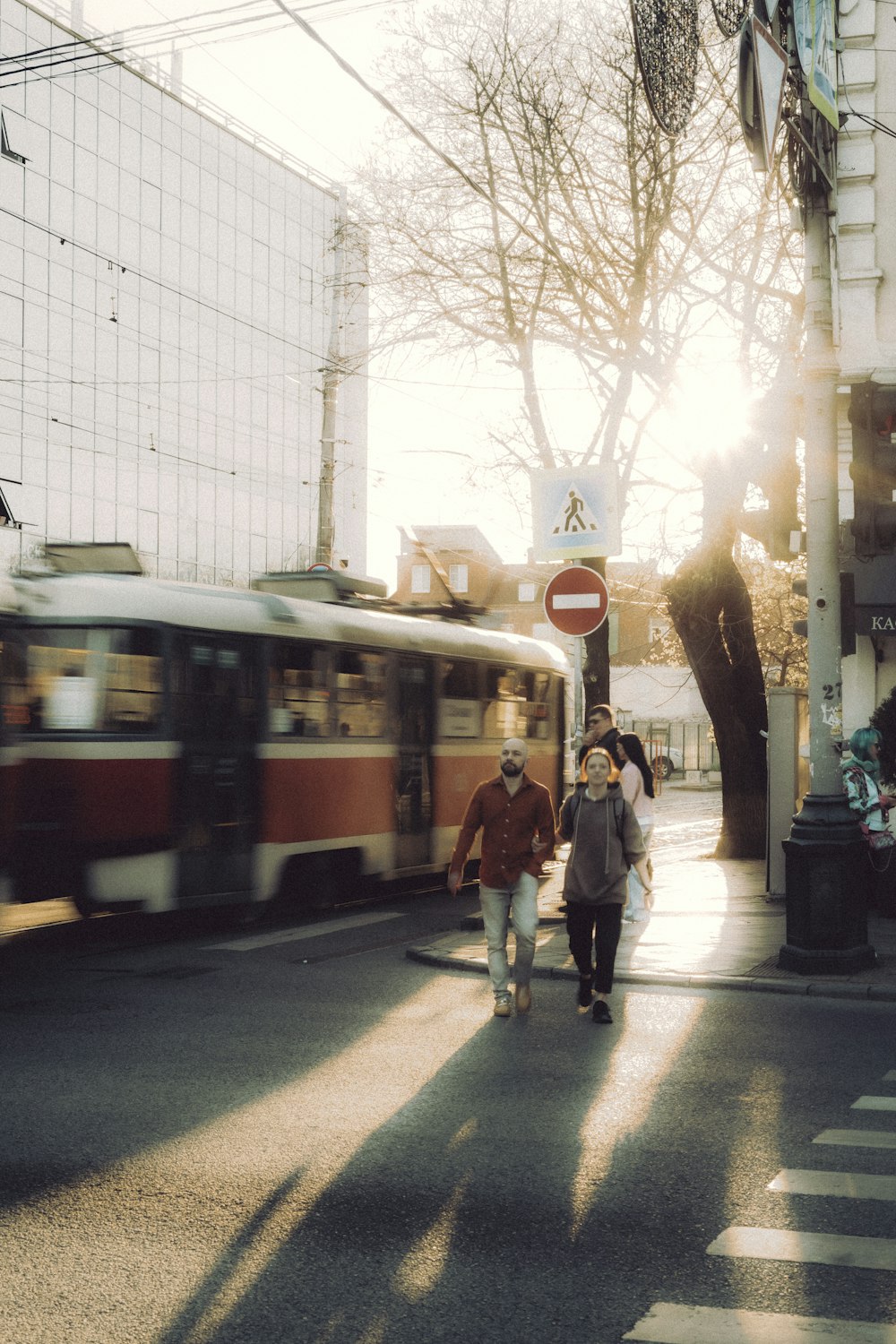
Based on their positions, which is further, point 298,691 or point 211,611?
point 298,691

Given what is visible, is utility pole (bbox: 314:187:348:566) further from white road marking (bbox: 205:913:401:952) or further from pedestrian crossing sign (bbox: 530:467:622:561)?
white road marking (bbox: 205:913:401:952)

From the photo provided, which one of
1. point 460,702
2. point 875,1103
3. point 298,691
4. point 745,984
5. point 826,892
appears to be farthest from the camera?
point 460,702

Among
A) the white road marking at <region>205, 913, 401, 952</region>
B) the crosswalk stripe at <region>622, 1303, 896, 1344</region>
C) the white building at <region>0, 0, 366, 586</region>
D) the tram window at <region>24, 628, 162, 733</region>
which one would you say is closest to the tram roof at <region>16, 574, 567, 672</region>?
the tram window at <region>24, 628, 162, 733</region>

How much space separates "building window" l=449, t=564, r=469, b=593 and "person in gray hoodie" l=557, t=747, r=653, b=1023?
73901 mm

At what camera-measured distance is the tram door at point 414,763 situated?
15.7 m

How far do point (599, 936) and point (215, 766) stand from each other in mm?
4603

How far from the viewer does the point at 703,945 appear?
38.9 feet

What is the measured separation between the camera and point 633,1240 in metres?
4.90

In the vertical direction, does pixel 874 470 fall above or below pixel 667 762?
above

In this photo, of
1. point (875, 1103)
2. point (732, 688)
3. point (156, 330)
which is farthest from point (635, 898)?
point (156, 330)

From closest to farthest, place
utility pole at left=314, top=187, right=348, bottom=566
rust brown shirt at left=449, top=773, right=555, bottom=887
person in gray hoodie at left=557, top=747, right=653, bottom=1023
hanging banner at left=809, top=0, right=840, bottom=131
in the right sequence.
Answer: person in gray hoodie at left=557, top=747, right=653, bottom=1023, rust brown shirt at left=449, top=773, right=555, bottom=887, hanging banner at left=809, top=0, right=840, bottom=131, utility pole at left=314, top=187, right=348, bottom=566

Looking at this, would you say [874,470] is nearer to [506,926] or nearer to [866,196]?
[866,196]

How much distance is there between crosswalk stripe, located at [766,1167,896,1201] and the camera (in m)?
5.42

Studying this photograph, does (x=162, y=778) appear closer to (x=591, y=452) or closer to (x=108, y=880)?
(x=108, y=880)
